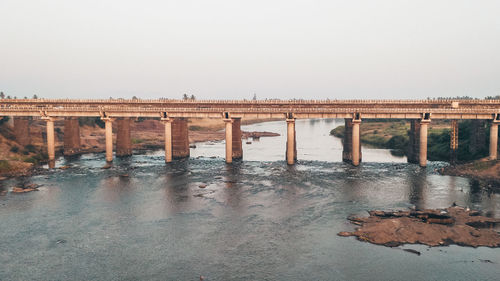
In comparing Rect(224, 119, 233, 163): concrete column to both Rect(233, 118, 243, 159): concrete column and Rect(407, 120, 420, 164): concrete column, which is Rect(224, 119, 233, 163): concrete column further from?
Rect(407, 120, 420, 164): concrete column

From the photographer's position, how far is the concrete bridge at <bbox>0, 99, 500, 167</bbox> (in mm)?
71625

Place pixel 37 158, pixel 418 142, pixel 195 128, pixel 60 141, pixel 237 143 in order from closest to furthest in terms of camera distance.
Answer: pixel 418 142 → pixel 37 158 → pixel 237 143 → pixel 60 141 → pixel 195 128

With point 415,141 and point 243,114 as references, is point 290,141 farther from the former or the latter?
point 415,141

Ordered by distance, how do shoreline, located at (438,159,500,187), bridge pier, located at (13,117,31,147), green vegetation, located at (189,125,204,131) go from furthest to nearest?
1. green vegetation, located at (189,125,204,131)
2. bridge pier, located at (13,117,31,147)
3. shoreline, located at (438,159,500,187)

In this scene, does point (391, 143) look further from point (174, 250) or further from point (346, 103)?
point (174, 250)

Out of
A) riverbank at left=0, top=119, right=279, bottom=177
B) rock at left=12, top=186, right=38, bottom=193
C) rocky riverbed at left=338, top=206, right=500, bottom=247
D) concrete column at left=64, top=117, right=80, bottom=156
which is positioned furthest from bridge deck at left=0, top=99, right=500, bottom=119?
rocky riverbed at left=338, top=206, right=500, bottom=247

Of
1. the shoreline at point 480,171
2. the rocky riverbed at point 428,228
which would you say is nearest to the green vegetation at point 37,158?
the rocky riverbed at point 428,228

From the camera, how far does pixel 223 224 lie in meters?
39.2

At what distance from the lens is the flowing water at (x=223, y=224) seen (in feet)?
93.2

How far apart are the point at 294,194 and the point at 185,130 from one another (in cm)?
4207

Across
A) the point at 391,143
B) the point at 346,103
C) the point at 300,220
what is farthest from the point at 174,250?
the point at 391,143

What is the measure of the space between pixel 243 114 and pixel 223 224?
39.7 m

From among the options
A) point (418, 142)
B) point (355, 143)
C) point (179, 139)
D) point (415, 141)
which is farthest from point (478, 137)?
point (179, 139)

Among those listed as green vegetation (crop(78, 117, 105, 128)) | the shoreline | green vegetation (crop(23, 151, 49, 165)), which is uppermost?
green vegetation (crop(78, 117, 105, 128))
